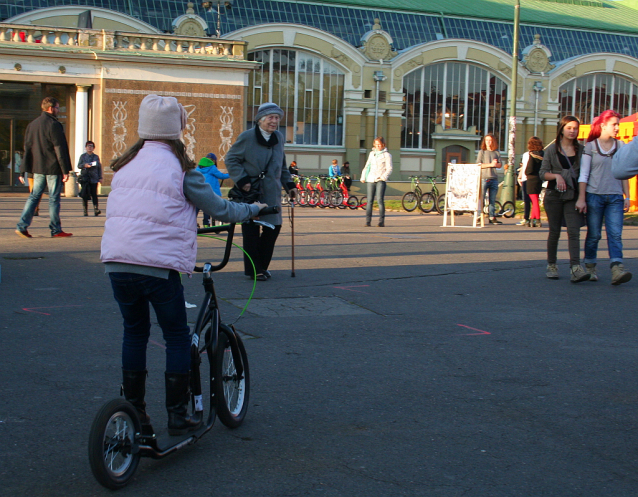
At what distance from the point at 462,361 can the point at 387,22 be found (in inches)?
1864

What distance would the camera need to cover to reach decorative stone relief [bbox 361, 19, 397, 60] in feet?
156

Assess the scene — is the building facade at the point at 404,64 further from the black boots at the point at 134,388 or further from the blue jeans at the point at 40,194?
the black boots at the point at 134,388

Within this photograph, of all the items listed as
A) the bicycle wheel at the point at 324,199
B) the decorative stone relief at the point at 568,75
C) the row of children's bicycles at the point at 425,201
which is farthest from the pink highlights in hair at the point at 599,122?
the decorative stone relief at the point at 568,75

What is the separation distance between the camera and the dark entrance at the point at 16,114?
30289 millimetres

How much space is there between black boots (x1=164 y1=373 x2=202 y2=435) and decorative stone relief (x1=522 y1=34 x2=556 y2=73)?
169 feet

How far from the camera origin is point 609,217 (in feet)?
28.5

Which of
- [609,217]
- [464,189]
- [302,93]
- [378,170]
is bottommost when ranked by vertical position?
[609,217]

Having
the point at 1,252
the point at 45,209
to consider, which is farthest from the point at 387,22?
the point at 1,252

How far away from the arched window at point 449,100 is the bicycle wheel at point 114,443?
47.5 meters

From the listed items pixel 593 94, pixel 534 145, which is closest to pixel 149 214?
pixel 534 145

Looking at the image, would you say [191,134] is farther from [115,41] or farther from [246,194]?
[246,194]

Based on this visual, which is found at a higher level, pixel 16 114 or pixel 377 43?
pixel 377 43

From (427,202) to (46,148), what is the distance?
13.8 meters

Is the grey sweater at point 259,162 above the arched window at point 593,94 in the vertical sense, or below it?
below
